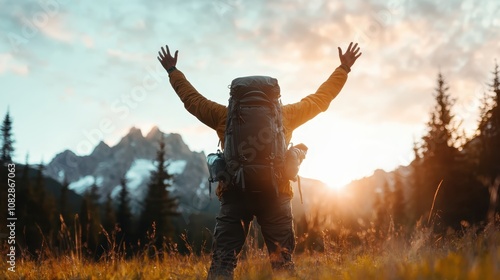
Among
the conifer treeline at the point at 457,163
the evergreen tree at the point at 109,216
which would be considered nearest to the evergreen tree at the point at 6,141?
the evergreen tree at the point at 109,216

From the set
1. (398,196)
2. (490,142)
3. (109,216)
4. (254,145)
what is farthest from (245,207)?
(109,216)

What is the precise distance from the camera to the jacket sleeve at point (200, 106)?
458 cm

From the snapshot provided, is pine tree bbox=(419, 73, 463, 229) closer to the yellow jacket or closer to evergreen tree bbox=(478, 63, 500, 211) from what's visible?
evergreen tree bbox=(478, 63, 500, 211)

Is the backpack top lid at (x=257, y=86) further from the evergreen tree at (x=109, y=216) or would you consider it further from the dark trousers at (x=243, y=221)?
the evergreen tree at (x=109, y=216)

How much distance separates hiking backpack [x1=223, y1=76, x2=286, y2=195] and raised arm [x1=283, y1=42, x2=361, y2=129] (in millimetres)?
483

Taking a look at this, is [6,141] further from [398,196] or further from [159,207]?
[398,196]

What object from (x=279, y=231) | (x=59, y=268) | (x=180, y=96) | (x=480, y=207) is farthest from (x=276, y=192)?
(x=480, y=207)

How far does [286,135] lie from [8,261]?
4.25 m

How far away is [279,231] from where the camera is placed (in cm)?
421

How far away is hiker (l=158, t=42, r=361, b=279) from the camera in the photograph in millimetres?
4022

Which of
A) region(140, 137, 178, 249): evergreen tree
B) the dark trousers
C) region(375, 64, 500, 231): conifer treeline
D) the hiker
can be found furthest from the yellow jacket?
region(140, 137, 178, 249): evergreen tree

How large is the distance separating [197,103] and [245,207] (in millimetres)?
1328

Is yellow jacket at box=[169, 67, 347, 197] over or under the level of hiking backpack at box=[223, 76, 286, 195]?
over

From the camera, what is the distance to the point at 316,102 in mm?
4836
